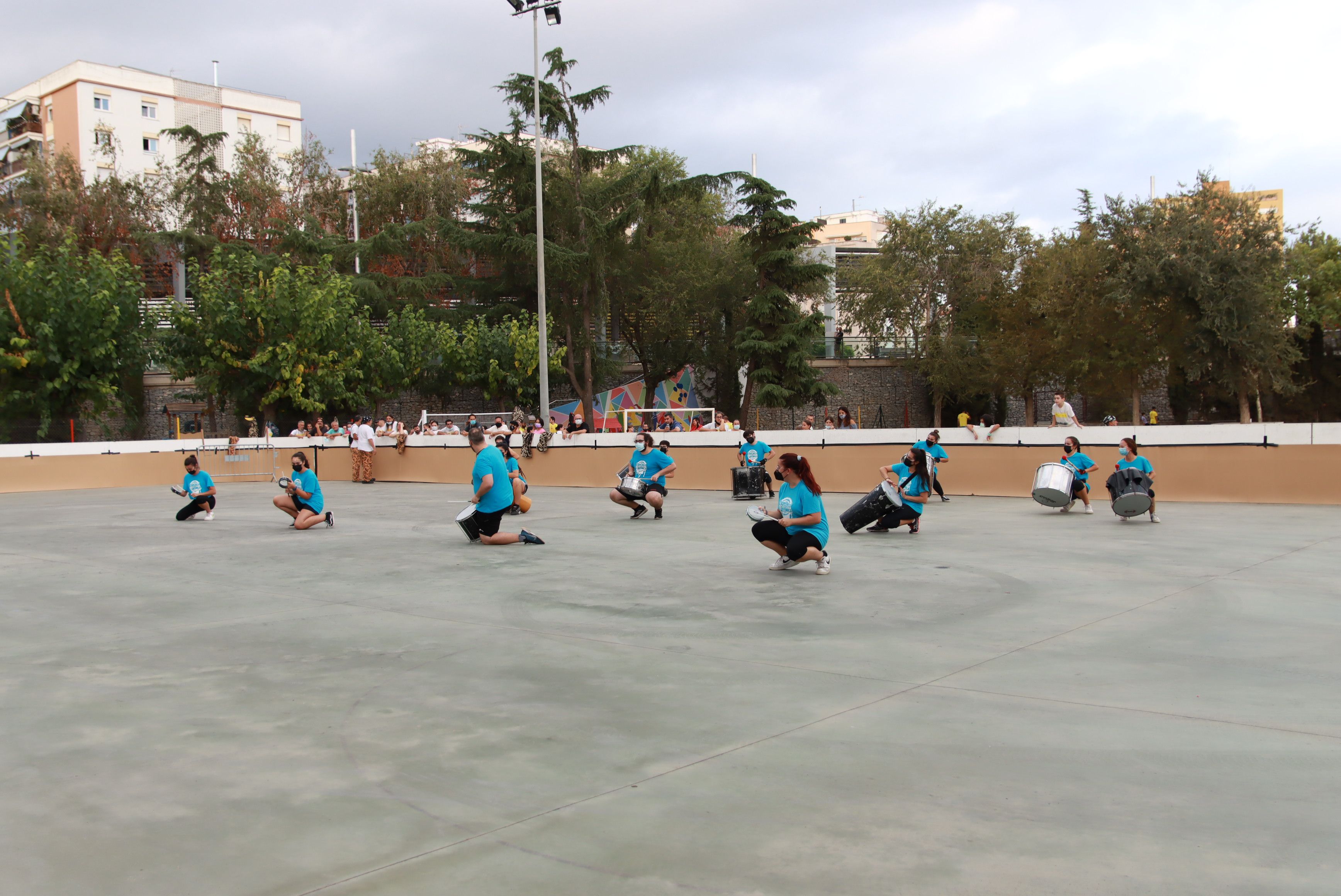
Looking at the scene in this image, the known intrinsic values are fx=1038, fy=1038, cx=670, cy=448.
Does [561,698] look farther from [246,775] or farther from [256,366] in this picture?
[256,366]

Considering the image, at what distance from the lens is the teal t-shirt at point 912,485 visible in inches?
550

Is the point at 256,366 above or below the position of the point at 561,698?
above

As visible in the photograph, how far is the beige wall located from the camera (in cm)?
1703

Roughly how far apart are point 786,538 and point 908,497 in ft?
13.2

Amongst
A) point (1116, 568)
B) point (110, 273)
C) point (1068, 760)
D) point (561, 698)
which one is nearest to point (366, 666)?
point (561, 698)

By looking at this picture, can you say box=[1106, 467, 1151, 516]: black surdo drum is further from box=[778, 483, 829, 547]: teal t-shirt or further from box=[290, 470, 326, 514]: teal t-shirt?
box=[290, 470, 326, 514]: teal t-shirt

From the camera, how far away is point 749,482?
66.9 feet

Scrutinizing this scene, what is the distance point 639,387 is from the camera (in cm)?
4906

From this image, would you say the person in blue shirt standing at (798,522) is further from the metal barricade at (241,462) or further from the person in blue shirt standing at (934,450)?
the metal barricade at (241,462)

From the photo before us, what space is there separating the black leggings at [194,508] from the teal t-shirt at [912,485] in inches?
440

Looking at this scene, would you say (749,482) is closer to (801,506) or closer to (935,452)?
(935,452)

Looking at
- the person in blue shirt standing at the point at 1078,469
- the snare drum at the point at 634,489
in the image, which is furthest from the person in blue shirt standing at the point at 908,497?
the snare drum at the point at 634,489

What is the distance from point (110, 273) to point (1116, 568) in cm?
3652

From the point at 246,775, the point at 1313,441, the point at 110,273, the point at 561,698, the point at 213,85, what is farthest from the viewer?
the point at 213,85
